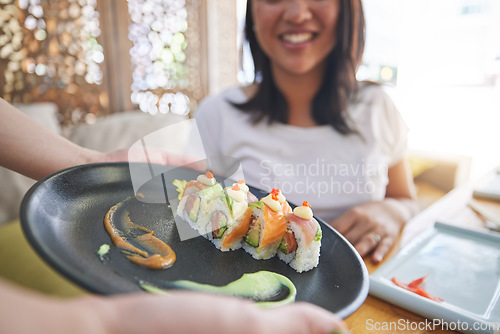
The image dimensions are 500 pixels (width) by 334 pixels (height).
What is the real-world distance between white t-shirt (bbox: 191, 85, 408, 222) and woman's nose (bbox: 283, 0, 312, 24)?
46cm

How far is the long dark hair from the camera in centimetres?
146

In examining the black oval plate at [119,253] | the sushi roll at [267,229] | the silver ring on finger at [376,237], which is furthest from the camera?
the silver ring on finger at [376,237]

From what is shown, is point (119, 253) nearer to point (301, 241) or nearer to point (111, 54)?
point (301, 241)

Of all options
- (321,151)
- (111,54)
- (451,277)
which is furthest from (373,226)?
(111,54)

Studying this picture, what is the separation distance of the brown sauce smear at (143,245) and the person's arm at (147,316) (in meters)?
0.35

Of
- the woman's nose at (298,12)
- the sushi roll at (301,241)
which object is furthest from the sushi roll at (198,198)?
the woman's nose at (298,12)

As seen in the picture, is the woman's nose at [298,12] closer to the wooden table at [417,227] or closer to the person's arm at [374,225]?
the person's arm at [374,225]

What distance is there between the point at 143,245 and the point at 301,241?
347mm

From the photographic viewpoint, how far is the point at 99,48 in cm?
288

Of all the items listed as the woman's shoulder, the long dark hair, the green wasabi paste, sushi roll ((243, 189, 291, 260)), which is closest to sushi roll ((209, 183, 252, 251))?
sushi roll ((243, 189, 291, 260))

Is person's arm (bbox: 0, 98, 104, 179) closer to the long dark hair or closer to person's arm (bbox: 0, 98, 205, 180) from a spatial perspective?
person's arm (bbox: 0, 98, 205, 180)

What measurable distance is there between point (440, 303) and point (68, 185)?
0.85m

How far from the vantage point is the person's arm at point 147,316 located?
9.4 inches

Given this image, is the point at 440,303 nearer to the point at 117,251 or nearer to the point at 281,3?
the point at 117,251
